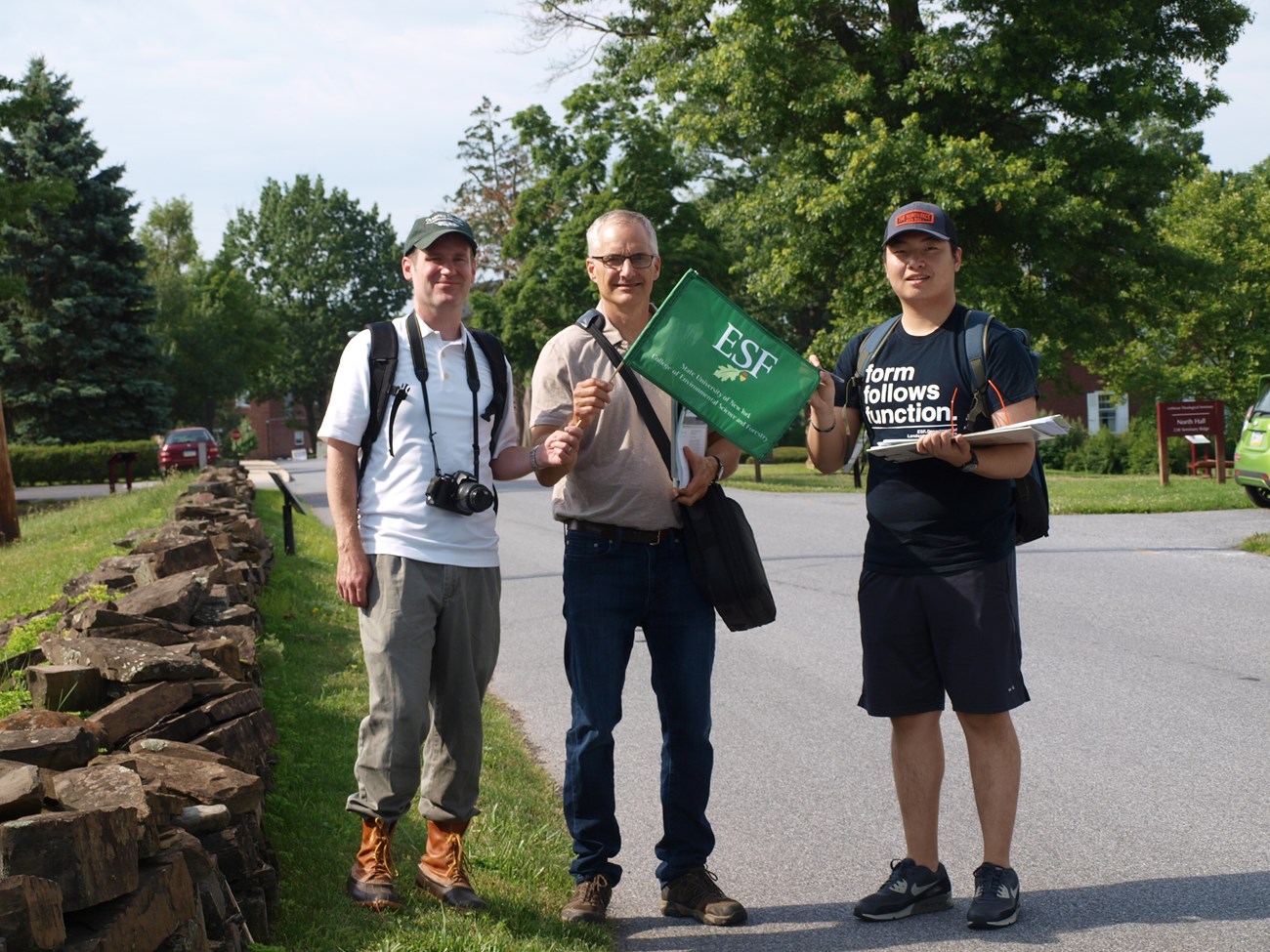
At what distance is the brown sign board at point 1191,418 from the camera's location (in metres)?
22.8

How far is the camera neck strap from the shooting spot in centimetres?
432

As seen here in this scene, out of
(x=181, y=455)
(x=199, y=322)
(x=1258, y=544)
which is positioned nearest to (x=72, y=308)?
(x=181, y=455)

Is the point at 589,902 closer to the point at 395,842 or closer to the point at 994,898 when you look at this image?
the point at 395,842

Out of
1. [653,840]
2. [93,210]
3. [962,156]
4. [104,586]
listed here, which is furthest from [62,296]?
[653,840]

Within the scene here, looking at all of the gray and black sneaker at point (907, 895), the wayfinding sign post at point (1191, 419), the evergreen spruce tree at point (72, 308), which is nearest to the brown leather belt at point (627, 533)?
the gray and black sneaker at point (907, 895)

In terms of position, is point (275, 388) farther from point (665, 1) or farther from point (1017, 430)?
point (1017, 430)

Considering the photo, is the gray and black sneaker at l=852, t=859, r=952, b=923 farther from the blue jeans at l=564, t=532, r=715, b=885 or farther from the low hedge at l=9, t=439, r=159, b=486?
the low hedge at l=9, t=439, r=159, b=486

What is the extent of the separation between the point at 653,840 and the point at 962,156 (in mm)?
22165

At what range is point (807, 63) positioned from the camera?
27.8 meters

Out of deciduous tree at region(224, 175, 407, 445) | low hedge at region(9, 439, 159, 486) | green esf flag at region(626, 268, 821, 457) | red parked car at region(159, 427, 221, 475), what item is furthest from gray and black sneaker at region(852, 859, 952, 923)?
deciduous tree at region(224, 175, 407, 445)

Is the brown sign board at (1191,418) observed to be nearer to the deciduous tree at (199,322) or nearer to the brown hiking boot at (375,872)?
the brown hiking boot at (375,872)

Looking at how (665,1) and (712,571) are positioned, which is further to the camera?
(665,1)

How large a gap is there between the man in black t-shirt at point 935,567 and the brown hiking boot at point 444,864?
133 centimetres

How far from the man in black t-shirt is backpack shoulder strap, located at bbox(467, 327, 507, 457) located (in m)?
1.06
